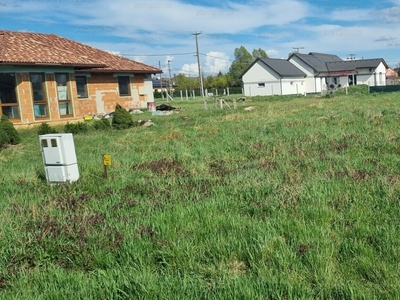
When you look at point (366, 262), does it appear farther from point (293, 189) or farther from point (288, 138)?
point (288, 138)

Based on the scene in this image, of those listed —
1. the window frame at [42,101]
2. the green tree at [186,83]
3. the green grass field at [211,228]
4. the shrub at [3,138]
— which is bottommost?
the green grass field at [211,228]

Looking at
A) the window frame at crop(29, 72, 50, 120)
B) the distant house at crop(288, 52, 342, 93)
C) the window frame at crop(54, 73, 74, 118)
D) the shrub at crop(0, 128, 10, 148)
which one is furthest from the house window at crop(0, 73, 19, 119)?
the distant house at crop(288, 52, 342, 93)

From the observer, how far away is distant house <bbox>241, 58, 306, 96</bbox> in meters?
50.8

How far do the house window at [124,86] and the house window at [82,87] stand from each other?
299 centimetres

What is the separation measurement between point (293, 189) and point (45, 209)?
3202 mm

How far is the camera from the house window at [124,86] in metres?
27.0

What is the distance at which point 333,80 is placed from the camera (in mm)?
59125

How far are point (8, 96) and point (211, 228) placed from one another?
55.4 ft

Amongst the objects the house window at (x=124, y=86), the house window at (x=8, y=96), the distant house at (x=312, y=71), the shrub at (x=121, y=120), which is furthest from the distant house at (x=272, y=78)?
the shrub at (x=121, y=120)

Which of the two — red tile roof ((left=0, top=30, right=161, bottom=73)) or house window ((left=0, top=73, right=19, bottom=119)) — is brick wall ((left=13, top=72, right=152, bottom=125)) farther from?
red tile roof ((left=0, top=30, right=161, bottom=73))

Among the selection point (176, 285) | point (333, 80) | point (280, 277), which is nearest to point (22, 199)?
point (176, 285)

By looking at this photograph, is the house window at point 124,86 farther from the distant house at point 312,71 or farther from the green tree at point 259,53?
the green tree at point 259,53

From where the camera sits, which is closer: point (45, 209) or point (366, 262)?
point (366, 262)

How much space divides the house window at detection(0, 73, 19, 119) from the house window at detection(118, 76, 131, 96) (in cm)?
962
